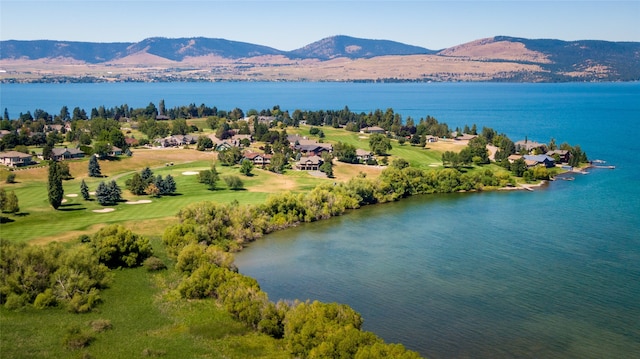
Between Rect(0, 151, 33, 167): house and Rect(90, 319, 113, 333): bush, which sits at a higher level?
Rect(0, 151, 33, 167): house

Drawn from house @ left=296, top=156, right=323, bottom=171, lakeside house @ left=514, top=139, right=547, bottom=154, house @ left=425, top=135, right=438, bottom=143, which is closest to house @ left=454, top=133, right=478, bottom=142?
house @ left=425, top=135, right=438, bottom=143

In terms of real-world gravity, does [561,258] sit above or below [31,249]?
below

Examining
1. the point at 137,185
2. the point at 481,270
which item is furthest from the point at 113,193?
the point at 481,270

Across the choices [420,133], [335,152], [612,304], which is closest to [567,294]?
[612,304]

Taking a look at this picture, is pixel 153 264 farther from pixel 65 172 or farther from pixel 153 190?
pixel 65 172

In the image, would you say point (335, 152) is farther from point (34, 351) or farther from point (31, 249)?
point (34, 351)

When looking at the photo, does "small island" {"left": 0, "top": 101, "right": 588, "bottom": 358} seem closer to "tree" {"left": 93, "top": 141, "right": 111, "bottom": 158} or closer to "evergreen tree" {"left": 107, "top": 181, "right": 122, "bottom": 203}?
"evergreen tree" {"left": 107, "top": 181, "right": 122, "bottom": 203}
